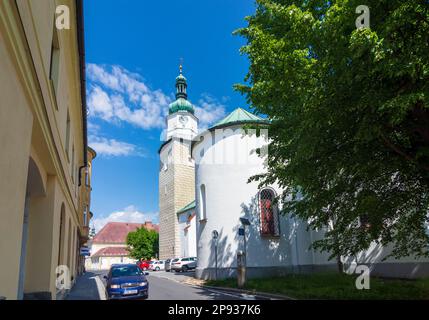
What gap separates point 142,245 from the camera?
60.2m

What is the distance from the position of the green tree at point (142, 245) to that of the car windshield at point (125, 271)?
4731 cm

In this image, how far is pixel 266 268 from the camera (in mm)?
21609

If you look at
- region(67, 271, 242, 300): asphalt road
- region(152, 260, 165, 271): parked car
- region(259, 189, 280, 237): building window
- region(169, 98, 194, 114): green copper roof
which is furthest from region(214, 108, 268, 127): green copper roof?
region(169, 98, 194, 114): green copper roof

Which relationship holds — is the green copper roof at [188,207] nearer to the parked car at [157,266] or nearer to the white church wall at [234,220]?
the parked car at [157,266]

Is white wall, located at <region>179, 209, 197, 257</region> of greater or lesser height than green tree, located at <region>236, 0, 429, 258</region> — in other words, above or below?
below

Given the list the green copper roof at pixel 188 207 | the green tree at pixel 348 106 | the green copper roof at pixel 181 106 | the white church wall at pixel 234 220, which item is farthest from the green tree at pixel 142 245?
the green tree at pixel 348 106

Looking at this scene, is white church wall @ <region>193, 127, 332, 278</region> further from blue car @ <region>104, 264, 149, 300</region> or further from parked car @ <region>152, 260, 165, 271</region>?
parked car @ <region>152, 260, 165, 271</region>

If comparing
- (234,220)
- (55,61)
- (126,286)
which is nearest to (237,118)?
(234,220)

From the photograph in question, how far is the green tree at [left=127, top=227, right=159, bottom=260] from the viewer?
60.0m

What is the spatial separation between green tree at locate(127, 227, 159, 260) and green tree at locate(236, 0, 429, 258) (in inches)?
2034

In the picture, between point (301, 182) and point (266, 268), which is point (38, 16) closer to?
point (301, 182)

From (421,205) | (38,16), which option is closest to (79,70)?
(38,16)
